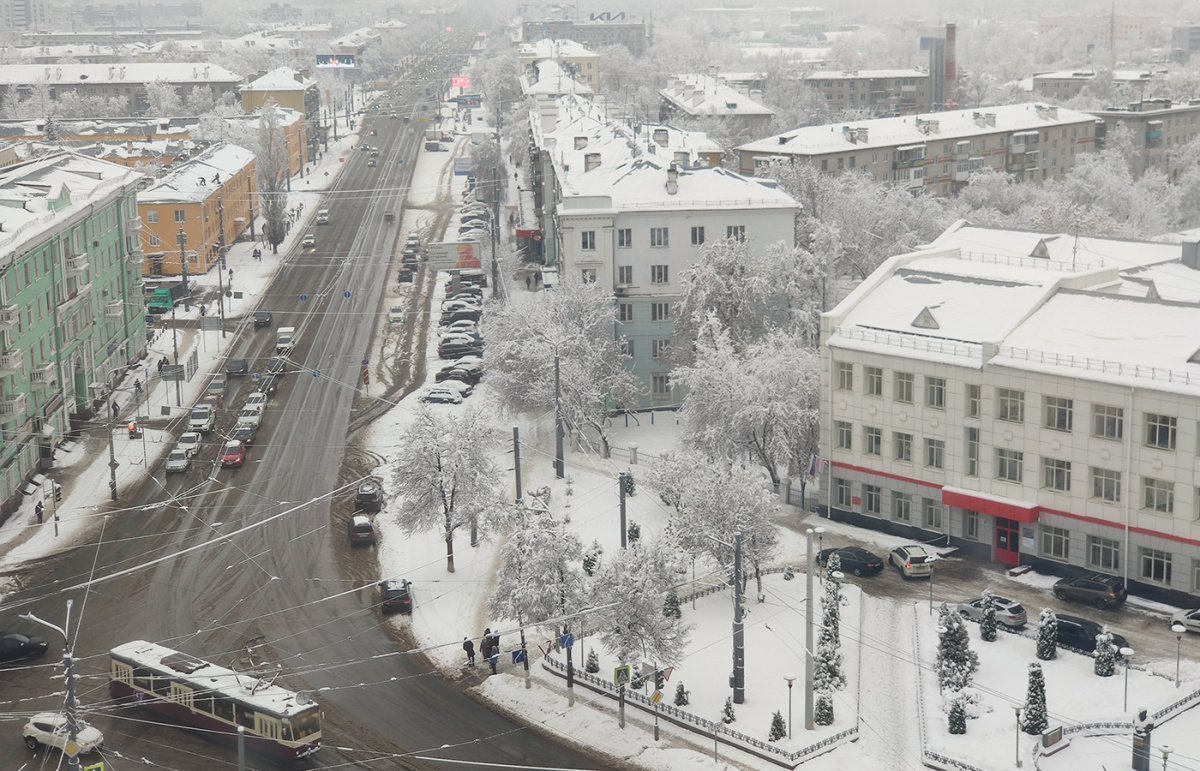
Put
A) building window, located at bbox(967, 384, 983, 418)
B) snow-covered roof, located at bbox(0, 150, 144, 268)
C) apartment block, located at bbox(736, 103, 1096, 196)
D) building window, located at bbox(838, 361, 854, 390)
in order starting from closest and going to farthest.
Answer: building window, located at bbox(967, 384, 983, 418), building window, located at bbox(838, 361, 854, 390), snow-covered roof, located at bbox(0, 150, 144, 268), apartment block, located at bbox(736, 103, 1096, 196)

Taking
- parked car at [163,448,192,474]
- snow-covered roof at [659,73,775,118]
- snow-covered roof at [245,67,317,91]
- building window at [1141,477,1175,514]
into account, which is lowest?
parked car at [163,448,192,474]

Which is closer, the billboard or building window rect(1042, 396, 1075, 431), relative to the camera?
building window rect(1042, 396, 1075, 431)

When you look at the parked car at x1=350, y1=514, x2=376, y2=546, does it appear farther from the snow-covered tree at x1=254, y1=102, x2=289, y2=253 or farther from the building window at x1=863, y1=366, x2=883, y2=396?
the snow-covered tree at x1=254, y1=102, x2=289, y2=253

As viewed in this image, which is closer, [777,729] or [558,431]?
[777,729]

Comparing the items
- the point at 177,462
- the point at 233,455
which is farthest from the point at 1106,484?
the point at 177,462

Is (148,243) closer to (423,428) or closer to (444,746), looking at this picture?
(423,428)

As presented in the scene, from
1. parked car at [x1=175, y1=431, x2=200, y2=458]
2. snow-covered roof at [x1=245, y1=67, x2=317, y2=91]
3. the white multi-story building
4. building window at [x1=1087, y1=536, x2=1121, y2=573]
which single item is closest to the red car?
parked car at [x1=175, y1=431, x2=200, y2=458]

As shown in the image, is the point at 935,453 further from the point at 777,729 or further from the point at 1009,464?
the point at 777,729
